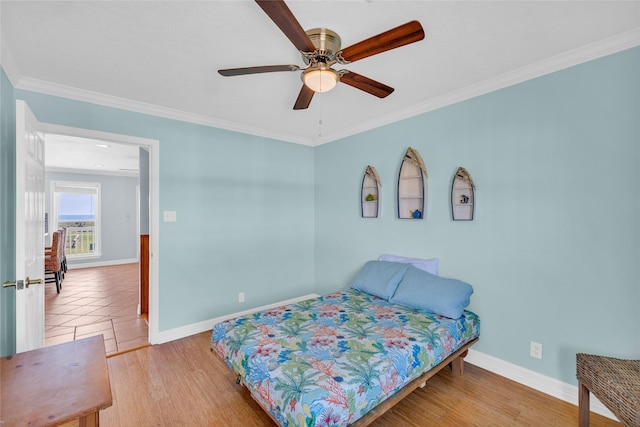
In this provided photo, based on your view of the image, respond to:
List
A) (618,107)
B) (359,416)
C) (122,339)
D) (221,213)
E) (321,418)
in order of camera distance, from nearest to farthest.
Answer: (321,418) < (359,416) < (618,107) < (122,339) < (221,213)

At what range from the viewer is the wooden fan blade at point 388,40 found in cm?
129

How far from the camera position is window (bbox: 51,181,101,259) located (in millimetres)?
6891

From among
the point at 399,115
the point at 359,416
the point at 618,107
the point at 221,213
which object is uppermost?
the point at 399,115

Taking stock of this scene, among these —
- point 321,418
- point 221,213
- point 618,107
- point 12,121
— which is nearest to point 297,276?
point 221,213

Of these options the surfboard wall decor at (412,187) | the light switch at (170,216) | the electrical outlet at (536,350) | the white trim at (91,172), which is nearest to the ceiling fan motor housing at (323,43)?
the surfboard wall decor at (412,187)

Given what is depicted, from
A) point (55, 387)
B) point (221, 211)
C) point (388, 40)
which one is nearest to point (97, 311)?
point (221, 211)

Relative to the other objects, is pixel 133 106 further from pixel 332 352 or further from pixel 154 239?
pixel 332 352

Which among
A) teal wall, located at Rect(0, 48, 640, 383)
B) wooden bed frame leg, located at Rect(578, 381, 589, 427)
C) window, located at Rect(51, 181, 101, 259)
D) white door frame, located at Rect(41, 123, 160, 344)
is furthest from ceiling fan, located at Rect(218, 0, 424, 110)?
window, located at Rect(51, 181, 101, 259)

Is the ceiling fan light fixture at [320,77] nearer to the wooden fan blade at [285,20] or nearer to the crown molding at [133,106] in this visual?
the wooden fan blade at [285,20]

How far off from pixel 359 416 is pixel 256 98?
2.63 metres

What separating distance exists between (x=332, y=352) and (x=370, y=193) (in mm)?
2110

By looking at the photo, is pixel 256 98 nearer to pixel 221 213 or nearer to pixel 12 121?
pixel 221 213

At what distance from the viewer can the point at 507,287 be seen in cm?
234

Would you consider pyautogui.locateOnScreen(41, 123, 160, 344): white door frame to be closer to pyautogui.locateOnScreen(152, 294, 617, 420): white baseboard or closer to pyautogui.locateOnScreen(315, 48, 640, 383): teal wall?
pyautogui.locateOnScreen(152, 294, 617, 420): white baseboard
